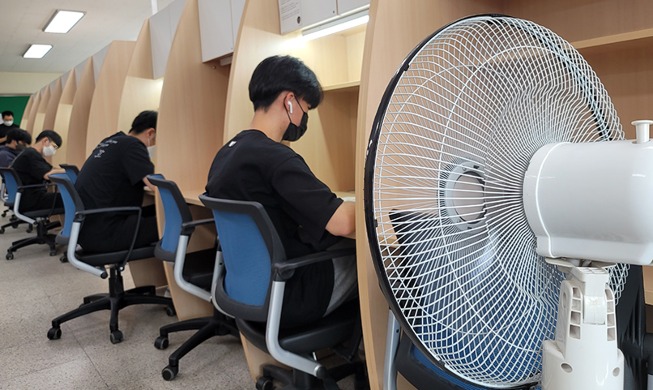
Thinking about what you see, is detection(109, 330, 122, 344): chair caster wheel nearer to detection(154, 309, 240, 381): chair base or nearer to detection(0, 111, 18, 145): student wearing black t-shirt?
detection(154, 309, 240, 381): chair base

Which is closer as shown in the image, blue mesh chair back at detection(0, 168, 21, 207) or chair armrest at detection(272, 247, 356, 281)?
chair armrest at detection(272, 247, 356, 281)

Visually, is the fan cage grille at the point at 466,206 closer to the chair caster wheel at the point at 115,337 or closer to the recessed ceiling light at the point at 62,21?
the chair caster wheel at the point at 115,337

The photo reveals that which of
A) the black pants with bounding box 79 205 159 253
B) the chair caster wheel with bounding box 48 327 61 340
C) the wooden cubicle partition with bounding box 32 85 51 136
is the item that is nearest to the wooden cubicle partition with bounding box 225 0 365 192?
the black pants with bounding box 79 205 159 253

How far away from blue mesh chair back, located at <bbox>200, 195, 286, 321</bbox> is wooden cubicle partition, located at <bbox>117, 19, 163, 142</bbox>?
92.1 inches

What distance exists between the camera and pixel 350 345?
4.82 ft

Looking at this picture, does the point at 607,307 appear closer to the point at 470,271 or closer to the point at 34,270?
the point at 470,271

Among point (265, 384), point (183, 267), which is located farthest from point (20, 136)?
point (265, 384)

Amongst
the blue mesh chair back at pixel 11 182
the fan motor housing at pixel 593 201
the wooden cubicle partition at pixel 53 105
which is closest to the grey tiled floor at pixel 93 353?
the blue mesh chair back at pixel 11 182

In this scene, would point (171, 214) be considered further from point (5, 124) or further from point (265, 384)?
point (5, 124)

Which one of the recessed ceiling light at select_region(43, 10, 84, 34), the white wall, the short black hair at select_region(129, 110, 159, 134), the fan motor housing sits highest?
the recessed ceiling light at select_region(43, 10, 84, 34)

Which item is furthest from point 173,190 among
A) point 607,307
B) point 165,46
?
point 607,307

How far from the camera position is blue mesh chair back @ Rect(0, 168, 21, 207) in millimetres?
4348

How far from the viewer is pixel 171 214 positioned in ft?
7.16

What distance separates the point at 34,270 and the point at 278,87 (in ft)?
10.8
